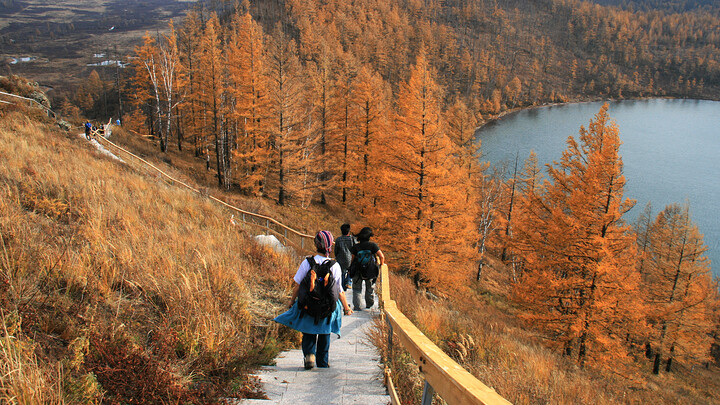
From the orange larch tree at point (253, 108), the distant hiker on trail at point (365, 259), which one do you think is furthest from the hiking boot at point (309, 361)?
the orange larch tree at point (253, 108)

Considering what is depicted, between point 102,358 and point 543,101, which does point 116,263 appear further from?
point 543,101

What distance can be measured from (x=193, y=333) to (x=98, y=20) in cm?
25180

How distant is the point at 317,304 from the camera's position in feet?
13.3

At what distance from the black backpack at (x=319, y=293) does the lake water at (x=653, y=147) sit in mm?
36302

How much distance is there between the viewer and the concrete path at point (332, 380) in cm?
340

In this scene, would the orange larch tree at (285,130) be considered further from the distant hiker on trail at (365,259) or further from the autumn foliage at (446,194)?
the distant hiker on trail at (365,259)

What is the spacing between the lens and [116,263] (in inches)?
181

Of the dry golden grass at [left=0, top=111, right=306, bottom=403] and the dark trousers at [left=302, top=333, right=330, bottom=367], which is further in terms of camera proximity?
the dark trousers at [left=302, top=333, right=330, bottom=367]

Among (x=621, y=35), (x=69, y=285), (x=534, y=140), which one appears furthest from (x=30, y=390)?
(x=621, y=35)

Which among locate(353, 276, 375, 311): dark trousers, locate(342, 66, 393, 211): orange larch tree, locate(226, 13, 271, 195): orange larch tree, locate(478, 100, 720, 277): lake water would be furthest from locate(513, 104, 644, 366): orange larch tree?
locate(478, 100, 720, 277): lake water

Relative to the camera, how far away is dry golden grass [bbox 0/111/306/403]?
2.80 m

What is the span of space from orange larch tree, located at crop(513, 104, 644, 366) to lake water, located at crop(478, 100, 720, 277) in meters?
20.3

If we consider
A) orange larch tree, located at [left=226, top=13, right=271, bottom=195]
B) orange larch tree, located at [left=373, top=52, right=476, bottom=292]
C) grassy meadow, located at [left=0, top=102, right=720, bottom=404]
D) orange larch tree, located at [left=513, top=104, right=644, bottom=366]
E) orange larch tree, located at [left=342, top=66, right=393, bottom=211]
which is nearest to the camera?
grassy meadow, located at [left=0, top=102, right=720, bottom=404]

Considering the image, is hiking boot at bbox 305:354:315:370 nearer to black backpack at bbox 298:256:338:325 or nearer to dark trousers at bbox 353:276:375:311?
black backpack at bbox 298:256:338:325
